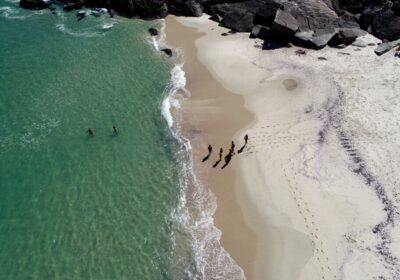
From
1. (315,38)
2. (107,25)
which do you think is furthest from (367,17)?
(107,25)

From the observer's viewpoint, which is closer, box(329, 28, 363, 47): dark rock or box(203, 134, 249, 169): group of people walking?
box(203, 134, 249, 169): group of people walking

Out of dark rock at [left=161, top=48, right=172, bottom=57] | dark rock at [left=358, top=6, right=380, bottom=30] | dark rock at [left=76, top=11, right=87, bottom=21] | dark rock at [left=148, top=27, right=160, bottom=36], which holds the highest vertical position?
dark rock at [left=358, top=6, right=380, bottom=30]

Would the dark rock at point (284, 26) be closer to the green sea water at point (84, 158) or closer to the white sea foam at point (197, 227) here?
the green sea water at point (84, 158)

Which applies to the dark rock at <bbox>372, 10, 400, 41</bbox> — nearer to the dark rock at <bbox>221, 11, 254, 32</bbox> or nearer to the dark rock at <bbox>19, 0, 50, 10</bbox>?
the dark rock at <bbox>221, 11, 254, 32</bbox>

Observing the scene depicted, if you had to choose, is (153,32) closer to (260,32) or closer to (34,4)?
(260,32)

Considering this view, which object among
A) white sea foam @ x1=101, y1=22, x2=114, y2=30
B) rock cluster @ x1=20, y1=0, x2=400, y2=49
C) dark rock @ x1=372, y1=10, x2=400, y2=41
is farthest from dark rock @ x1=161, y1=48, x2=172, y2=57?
dark rock @ x1=372, y1=10, x2=400, y2=41

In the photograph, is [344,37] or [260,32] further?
[260,32]

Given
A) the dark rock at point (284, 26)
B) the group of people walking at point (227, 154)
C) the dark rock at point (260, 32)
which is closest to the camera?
the group of people walking at point (227, 154)

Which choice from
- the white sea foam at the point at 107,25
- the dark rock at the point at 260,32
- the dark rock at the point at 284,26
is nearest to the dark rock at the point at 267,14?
the dark rock at the point at 260,32
